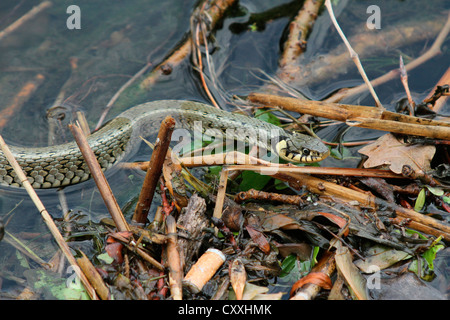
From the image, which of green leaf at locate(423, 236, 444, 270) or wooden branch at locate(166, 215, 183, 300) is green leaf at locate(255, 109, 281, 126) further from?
green leaf at locate(423, 236, 444, 270)

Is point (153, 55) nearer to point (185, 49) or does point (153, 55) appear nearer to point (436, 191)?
point (185, 49)

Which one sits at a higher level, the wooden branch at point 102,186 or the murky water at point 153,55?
the murky water at point 153,55

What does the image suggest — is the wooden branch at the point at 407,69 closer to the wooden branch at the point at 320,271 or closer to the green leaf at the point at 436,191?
the green leaf at the point at 436,191

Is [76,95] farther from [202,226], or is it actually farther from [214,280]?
[214,280]

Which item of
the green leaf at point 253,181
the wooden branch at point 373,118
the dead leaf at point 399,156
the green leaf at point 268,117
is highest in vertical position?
the wooden branch at point 373,118

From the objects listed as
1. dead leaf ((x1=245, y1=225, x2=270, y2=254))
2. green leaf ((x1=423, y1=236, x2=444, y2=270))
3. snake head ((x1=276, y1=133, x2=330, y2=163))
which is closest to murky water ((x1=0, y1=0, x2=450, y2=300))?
snake head ((x1=276, y1=133, x2=330, y2=163))

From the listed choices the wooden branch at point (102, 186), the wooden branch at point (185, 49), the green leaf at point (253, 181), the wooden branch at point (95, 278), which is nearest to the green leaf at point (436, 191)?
the green leaf at point (253, 181)

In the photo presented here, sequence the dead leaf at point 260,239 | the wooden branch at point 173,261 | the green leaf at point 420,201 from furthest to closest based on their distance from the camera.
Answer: the green leaf at point 420,201 < the dead leaf at point 260,239 < the wooden branch at point 173,261
